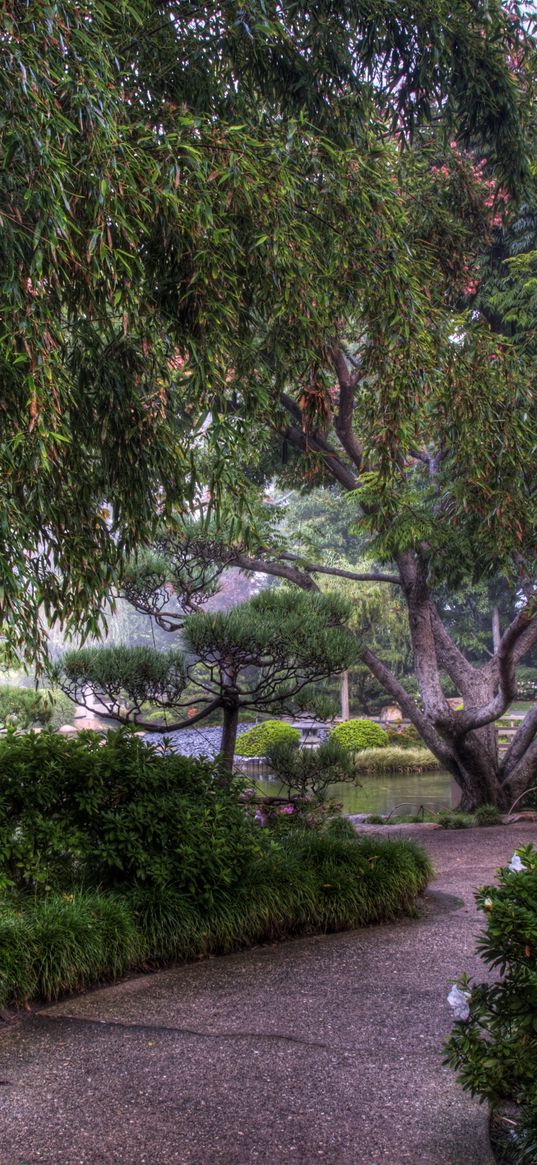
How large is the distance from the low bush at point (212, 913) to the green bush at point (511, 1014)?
5.36ft

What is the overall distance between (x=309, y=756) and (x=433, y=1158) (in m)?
4.47

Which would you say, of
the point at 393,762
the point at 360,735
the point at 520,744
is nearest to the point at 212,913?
the point at 520,744

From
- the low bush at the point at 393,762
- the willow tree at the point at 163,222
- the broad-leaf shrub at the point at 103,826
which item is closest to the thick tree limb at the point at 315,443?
the willow tree at the point at 163,222

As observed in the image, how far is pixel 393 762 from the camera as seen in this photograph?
14477mm

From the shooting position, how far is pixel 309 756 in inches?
261

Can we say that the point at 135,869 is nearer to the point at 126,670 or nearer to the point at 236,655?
the point at 236,655

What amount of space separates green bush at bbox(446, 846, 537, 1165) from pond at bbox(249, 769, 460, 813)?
7.18 m

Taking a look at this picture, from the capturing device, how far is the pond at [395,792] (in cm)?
1046

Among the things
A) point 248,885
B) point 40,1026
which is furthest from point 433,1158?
point 248,885

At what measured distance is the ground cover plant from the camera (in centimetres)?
342

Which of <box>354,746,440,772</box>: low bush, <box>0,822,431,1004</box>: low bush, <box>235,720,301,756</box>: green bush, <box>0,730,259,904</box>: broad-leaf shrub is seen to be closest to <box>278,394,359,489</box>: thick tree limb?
<box>0,822,431,1004</box>: low bush

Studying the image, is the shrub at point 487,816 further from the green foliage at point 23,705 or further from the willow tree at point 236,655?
the green foliage at point 23,705

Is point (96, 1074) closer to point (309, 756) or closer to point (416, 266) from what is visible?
point (416, 266)

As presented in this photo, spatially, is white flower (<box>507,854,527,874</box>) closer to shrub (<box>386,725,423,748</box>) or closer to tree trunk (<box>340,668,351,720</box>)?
shrub (<box>386,725,423,748</box>)
